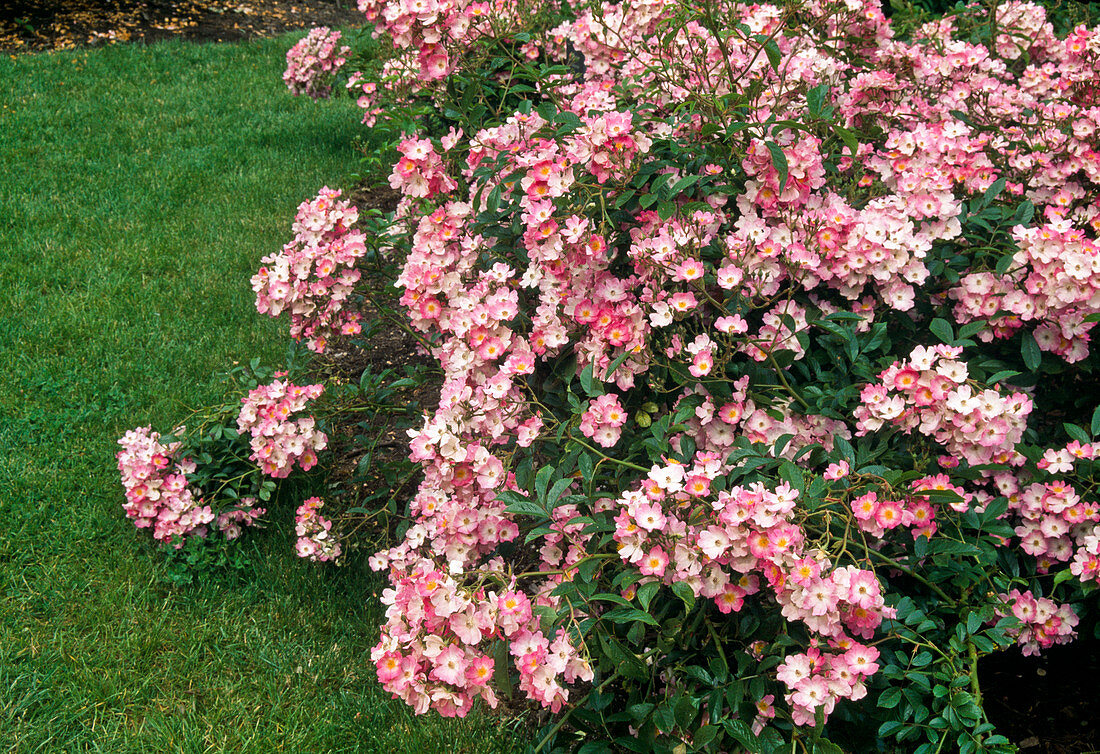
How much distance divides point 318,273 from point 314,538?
0.78 meters

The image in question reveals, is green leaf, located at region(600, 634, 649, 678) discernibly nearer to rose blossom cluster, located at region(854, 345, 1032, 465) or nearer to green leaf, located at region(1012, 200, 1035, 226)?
Result: rose blossom cluster, located at region(854, 345, 1032, 465)

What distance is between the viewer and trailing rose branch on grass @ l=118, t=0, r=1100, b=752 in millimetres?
1627

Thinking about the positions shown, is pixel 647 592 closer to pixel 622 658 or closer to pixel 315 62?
pixel 622 658

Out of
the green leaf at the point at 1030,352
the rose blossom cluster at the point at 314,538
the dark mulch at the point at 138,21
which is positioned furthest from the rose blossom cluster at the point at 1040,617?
the dark mulch at the point at 138,21

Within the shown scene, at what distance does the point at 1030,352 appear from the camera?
190 cm

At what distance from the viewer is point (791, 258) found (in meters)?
1.89

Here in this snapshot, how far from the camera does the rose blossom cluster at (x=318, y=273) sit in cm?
262

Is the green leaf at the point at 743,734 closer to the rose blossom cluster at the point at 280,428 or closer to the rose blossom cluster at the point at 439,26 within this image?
the rose blossom cluster at the point at 280,428

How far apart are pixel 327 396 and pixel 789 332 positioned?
4.84 ft

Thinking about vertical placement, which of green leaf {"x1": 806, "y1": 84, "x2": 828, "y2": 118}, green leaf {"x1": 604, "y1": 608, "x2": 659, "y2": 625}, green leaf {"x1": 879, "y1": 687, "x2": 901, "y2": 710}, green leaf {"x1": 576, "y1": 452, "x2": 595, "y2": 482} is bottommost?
green leaf {"x1": 879, "y1": 687, "x2": 901, "y2": 710}

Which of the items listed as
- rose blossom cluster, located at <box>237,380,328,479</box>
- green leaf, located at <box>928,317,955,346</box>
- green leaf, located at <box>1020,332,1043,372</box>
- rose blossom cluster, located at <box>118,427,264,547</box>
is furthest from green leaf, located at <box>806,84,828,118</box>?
rose blossom cluster, located at <box>118,427,264,547</box>

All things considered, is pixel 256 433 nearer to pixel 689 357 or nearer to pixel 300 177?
pixel 689 357

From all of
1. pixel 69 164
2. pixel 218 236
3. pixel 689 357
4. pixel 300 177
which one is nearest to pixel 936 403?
pixel 689 357

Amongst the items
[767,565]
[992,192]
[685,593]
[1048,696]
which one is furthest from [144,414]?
[1048,696]
